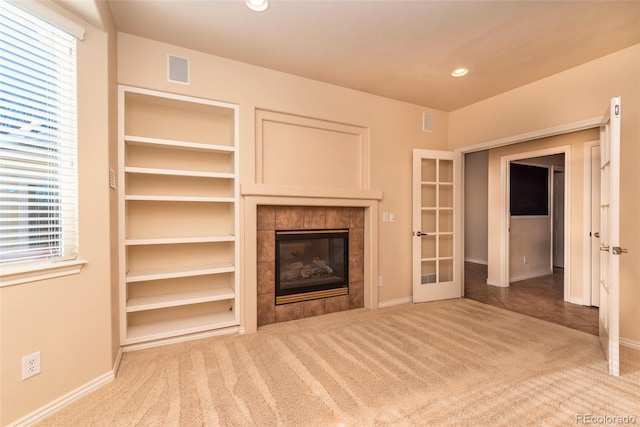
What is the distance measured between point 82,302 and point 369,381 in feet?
6.53

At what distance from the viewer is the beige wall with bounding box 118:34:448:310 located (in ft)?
8.36

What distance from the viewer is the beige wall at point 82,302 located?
1.60 m

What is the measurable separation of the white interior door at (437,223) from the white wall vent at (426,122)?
0.40 m

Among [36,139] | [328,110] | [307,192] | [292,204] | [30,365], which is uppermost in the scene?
[328,110]

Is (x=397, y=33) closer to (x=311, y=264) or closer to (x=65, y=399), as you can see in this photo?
(x=311, y=264)

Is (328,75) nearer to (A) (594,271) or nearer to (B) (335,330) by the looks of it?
(B) (335,330)

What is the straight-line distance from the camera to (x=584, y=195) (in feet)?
12.7

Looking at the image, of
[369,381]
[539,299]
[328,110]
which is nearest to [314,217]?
[328,110]

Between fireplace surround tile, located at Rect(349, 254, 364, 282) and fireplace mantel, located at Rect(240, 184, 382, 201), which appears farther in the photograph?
fireplace surround tile, located at Rect(349, 254, 364, 282)

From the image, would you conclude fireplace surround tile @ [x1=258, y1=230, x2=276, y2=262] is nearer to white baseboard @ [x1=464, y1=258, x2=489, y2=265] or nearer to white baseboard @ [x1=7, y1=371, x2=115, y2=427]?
white baseboard @ [x1=7, y1=371, x2=115, y2=427]

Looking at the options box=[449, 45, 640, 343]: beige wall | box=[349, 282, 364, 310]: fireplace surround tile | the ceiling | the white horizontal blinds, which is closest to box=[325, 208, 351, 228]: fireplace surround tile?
box=[349, 282, 364, 310]: fireplace surround tile

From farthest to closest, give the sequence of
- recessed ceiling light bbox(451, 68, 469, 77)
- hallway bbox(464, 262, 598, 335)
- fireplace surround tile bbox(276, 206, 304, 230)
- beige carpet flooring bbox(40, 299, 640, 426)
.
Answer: hallway bbox(464, 262, 598, 335) → fireplace surround tile bbox(276, 206, 304, 230) → recessed ceiling light bbox(451, 68, 469, 77) → beige carpet flooring bbox(40, 299, 640, 426)

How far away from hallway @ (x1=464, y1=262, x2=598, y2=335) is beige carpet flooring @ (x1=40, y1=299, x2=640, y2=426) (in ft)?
1.38

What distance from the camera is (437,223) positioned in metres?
3.99
